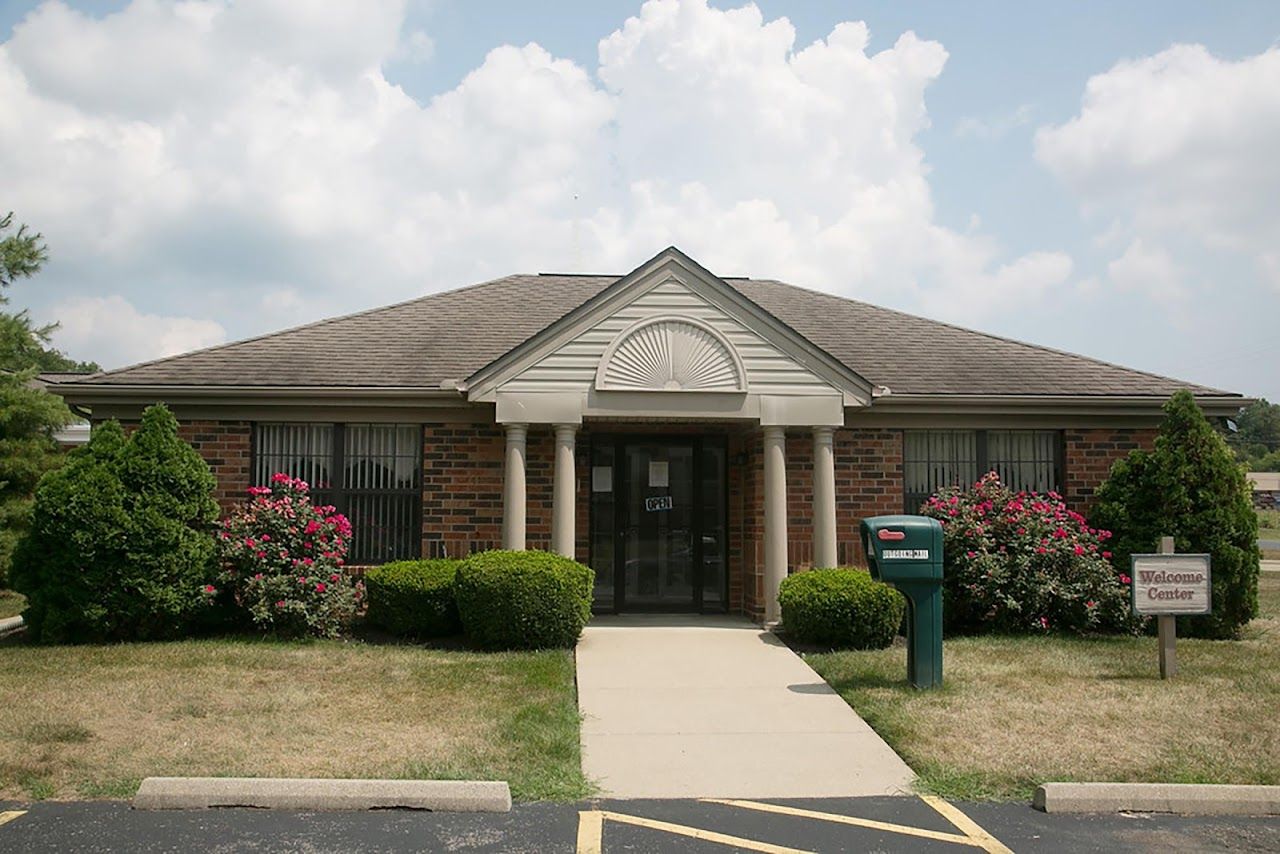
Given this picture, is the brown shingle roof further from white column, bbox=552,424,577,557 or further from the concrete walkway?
the concrete walkway

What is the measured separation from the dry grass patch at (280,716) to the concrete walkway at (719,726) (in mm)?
309

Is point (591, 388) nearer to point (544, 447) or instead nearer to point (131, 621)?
point (544, 447)

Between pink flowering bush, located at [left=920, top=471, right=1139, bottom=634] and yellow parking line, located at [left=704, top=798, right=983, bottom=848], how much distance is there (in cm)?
549

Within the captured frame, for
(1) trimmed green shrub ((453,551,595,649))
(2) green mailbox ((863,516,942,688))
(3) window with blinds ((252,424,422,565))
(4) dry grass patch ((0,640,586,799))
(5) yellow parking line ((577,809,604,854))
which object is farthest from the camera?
(3) window with blinds ((252,424,422,565))

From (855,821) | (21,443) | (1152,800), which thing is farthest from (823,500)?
(21,443)

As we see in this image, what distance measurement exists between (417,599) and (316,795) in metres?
4.87

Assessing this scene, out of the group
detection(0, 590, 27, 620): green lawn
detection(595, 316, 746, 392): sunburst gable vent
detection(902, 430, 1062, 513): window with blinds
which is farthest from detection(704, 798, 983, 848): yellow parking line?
detection(0, 590, 27, 620): green lawn

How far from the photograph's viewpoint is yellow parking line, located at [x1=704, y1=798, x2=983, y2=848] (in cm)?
503

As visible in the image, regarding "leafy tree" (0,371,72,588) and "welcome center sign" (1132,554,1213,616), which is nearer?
"welcome center sign" (1132,554,1213,616)

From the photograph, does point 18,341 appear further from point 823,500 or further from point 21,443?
point 823,500

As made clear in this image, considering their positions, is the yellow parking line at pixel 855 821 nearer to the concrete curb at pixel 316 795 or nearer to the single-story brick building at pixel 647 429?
the concrete curb at pixel 316 795

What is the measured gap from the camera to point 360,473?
1196cm

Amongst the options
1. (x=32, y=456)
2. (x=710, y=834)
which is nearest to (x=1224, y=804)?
(x=710, y=834)

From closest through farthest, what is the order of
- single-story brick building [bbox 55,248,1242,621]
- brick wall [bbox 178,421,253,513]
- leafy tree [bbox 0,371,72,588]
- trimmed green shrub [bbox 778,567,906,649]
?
1. trimmed green shrub [bbox 778,567,906,649]
2. single-story brick building [bbox 55,248,1242,621]
3. brick wall [bbox 178,421,253,513]
4. leafy tree [bbox 0,371,72,588]
